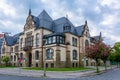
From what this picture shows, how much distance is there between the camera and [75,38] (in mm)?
50938

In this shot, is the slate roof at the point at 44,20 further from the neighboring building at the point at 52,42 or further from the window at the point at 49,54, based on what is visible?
the window at the point at 49,54

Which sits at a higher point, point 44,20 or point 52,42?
point 44,20

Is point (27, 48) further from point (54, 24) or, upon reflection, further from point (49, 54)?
point (54, 24)

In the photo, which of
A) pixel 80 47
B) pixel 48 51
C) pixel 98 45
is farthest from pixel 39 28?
pixel 98 45

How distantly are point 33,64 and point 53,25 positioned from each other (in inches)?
518

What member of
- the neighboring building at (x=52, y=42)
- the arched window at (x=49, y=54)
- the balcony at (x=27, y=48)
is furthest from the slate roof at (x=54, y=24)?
the balcony at (x=27, y=48)

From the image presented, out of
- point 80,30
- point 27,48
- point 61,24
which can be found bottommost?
point 27,48

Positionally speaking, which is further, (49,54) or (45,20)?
(45,20)

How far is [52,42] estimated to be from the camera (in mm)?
45000

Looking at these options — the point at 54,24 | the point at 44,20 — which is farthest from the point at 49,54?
the point at 54,24

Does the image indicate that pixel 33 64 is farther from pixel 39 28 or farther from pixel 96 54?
pixel 96 54

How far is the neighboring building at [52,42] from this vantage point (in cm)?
4506

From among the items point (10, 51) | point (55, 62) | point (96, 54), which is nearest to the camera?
point (96, 54)

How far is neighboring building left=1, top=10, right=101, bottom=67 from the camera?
1774 inches
